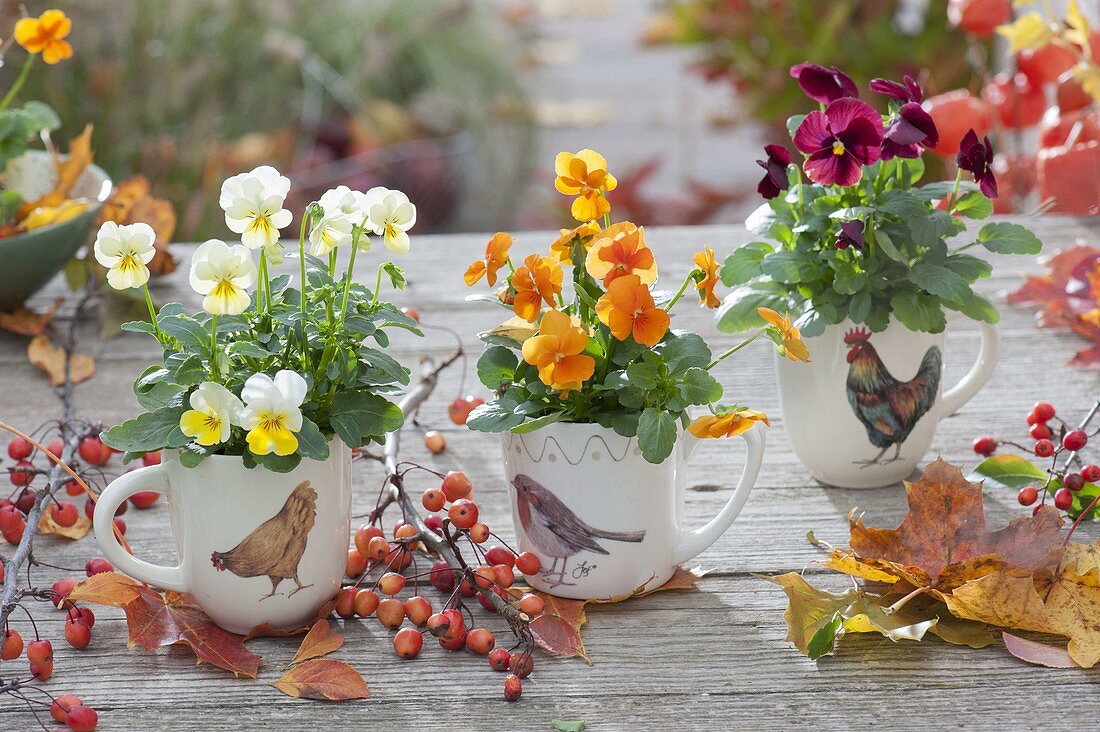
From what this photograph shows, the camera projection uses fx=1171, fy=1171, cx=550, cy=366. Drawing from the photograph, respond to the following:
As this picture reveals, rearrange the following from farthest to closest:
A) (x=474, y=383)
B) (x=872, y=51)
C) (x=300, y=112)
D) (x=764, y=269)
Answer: (x=300, y=112) < (x=872, y=51) < (x=474, y=383) < (x=764, y=269)

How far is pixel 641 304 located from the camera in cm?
64

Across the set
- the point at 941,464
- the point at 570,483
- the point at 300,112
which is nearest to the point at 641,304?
the point at 570,483

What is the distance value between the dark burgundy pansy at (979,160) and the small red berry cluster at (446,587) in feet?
1.18

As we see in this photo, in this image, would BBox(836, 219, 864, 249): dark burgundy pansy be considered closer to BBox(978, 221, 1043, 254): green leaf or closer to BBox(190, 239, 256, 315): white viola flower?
BBox(978, 221, 1043, 254): green leaf

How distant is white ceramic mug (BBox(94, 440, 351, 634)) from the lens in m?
0.64

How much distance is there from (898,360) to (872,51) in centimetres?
138

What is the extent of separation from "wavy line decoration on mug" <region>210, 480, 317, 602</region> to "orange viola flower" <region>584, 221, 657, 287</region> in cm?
20

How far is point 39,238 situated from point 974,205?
2.68ft

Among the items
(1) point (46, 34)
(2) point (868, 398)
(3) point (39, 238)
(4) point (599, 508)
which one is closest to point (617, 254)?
(4) point (599, 508)

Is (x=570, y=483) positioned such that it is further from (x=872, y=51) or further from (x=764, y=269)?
(x=872, y=51)

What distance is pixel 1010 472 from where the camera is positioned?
823 mm

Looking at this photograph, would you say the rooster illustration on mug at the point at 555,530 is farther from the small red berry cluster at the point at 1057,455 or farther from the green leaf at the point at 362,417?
the small red berry cluster at the point at 1057,455

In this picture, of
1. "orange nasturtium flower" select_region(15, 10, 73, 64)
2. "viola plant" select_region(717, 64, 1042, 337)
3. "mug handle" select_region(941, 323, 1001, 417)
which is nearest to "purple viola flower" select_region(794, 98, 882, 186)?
"viola plant" select_region(717, 64, 1042, 337)

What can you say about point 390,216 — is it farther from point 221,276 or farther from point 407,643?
point 407,643
